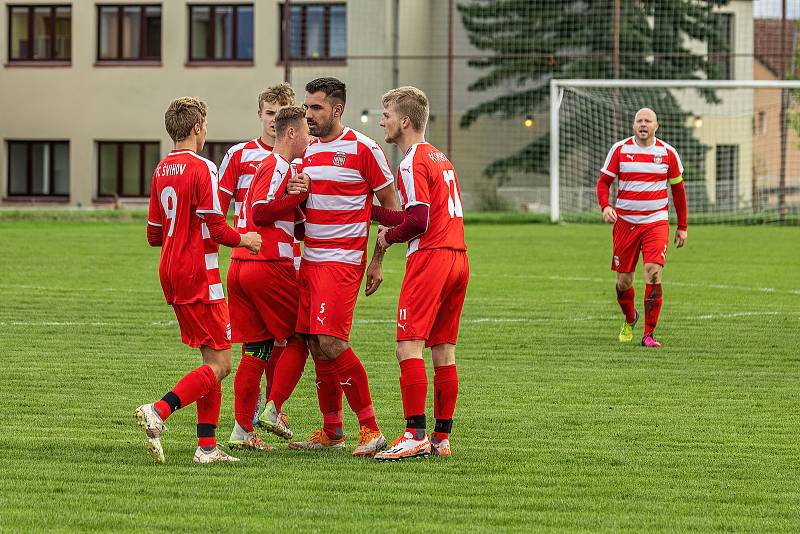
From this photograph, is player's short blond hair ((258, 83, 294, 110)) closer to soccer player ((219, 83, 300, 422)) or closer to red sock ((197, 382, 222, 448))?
soccer player ((219, 83, 300, 422))

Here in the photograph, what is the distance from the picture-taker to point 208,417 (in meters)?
6.93

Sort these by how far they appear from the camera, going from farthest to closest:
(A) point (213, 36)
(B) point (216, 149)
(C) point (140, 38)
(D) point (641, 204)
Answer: (C) point (140, 38) → (A) point (213, 36) → (B) point (216, 149) → (D) point (641, 204)

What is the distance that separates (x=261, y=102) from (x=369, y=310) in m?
7.10

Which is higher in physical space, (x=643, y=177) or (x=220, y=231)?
(x=643, y=177)

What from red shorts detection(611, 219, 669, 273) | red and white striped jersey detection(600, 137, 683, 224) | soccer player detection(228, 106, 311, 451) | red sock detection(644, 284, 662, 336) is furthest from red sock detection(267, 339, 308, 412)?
red and white striped jersey detection(600, 137, 683, 224)

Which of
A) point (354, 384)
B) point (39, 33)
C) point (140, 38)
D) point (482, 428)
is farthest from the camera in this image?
point (39, 33)

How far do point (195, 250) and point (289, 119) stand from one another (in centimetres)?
103

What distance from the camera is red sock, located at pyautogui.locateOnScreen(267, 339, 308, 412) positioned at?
24.7ft

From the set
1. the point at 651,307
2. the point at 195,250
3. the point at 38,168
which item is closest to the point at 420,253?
the point at 195,250

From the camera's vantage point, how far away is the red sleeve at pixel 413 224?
697 centimetres

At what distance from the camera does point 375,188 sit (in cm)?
718

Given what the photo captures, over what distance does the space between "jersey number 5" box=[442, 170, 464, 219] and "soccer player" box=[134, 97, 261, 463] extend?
106cm

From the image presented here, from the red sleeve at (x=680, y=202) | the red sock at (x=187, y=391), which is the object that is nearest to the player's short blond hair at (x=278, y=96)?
the red sock at (x=187, y=391)

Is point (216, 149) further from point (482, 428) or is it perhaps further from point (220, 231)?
point (220, 231)
